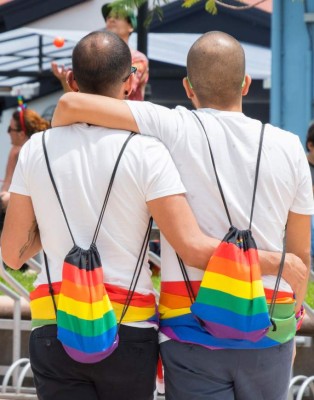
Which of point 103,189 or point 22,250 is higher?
point 103,189

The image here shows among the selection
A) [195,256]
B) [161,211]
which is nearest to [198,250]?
[195,256]

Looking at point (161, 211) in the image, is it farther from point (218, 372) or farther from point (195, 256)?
point (218, 372)

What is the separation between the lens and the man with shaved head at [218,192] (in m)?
3.31

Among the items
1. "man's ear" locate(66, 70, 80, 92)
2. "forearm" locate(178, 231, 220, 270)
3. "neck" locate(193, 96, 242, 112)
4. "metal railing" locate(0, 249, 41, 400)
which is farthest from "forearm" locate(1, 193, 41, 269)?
"metal railing" locate(0, 249, 41, 400)

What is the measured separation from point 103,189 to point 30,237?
14.6 inches

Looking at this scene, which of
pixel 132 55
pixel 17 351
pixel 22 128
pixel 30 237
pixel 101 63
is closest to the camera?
pixel 101 63

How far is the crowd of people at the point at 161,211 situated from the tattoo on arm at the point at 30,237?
27 millimetres

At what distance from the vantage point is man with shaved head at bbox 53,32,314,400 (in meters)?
3.31

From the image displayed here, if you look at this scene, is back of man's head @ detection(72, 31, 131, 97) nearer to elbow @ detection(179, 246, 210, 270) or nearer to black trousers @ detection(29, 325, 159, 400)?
elbow @ detection(179, 246, 210, 270)

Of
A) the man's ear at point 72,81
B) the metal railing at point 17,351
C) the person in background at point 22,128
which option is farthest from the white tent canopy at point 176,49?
the man's ear at point 72,81

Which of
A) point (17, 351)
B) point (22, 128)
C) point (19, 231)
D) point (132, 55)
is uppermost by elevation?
point (19, 231)

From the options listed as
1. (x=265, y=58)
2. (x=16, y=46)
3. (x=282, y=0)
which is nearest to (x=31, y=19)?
(x=16, y=46)

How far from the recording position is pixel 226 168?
10.9 feet

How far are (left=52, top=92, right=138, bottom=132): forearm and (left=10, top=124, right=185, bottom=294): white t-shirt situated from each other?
0.03m
